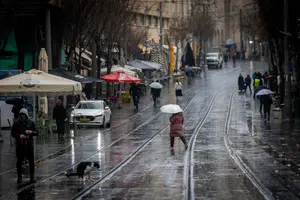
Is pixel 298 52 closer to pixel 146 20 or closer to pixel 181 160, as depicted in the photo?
pixel 181 160

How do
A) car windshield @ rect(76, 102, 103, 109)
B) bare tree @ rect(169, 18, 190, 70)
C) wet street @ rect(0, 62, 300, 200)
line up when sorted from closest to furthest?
1. wet street @ rect(0, 62, 300, 200)
2. car windshield @ rect(76, 102, 103, 109)
3. bare tree @ rect(169, 18, 190, 70)

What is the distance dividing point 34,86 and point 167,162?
1101cm

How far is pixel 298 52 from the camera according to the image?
152 ft

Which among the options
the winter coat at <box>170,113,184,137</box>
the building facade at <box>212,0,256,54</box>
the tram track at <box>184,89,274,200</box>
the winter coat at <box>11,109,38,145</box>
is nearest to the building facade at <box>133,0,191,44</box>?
Result: the building facade at <box>212,0,256,54</box>

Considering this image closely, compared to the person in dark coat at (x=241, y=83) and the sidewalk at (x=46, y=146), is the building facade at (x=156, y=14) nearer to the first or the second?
the person in dark coat at (x=241, y=83)

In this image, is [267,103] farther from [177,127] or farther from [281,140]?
[177,127]

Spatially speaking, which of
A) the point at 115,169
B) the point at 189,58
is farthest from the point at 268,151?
the point at 189,58

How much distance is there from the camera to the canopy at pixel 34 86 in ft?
115

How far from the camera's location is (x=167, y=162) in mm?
25625

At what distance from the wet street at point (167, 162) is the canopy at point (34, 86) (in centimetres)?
191

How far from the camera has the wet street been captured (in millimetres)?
19234

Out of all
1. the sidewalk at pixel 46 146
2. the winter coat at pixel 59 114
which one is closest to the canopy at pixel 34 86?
the winter coat at pixel 59 114

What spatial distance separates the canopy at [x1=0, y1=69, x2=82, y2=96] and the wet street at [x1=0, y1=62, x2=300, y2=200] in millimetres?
1906

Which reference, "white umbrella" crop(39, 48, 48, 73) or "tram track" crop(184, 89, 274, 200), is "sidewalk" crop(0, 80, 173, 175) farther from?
"tram track" crop(184, 89, 274, 200)
